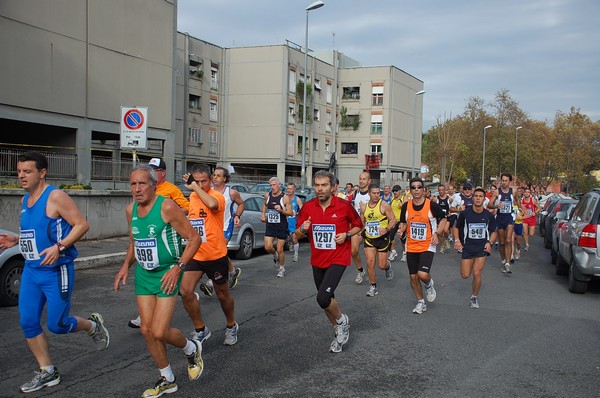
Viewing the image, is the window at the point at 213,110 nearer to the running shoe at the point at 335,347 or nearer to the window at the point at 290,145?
the window at the point at 290,145

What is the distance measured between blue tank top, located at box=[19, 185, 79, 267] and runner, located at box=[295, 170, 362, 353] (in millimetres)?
2513

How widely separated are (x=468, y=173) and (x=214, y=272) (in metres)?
67.5

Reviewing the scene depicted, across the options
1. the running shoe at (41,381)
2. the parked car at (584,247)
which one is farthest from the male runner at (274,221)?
the running shoe at (41,381)

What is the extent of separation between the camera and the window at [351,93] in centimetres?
5766

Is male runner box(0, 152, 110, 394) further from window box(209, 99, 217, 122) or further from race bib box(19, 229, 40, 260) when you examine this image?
window box(209, 99, 217, 122)

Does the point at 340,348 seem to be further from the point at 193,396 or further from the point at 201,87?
the point at 201,87

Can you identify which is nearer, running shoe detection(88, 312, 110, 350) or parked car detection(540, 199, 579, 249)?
running shoe detection(88, 312, 110, 350)

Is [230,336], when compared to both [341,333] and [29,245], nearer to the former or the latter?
[341,333]

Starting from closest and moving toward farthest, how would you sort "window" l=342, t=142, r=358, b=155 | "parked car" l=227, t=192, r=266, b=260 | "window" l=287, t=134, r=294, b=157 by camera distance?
"parked car" l=227, t=192, r=266, b=260
"window" l=287, t=134, r=294, b=157
"window" l=342, t=142, r=358, b=155

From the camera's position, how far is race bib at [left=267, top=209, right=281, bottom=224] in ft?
38.8

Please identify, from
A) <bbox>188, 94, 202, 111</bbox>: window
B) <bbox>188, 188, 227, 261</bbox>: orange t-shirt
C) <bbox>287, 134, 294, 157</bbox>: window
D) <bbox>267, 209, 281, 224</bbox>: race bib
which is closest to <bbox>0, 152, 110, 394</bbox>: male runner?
<bbox>188, 188, 227, 261</bbox>: orange t-shirt

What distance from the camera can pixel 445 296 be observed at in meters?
9.60

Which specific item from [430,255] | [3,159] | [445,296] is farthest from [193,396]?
[3,159]

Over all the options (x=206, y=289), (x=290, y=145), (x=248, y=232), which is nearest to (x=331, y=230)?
(x=206, y=289)
